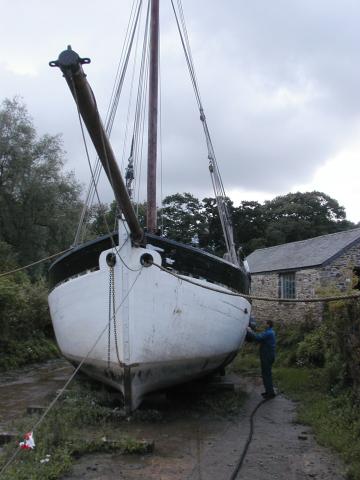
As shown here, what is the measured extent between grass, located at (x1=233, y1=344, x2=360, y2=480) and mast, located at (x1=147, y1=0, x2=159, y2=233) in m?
3.76

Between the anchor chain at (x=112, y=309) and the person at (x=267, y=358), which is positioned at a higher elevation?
the anchor chain at (x=112, y=309)

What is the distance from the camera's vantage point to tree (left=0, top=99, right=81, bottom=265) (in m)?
25.1

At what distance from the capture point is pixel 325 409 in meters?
7.34

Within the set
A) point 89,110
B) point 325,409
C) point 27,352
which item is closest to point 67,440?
point 89,110

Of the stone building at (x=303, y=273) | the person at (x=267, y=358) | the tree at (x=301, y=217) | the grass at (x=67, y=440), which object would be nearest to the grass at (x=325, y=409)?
the person at (x=267, y=358)

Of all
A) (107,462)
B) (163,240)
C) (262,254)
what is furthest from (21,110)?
(107,462)

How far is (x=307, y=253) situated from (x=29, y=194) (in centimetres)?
1469

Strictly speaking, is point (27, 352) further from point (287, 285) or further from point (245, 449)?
point (245, 449)

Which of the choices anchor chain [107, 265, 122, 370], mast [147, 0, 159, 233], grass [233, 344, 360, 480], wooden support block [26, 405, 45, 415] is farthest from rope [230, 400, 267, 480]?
mast [147, 0, 159, 233]

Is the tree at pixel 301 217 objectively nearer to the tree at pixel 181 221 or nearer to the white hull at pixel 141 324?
the tree at pixel 181 221

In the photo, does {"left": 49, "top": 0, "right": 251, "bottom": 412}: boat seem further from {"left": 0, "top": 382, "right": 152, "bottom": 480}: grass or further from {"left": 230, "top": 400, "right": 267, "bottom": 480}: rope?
{"left": 230, "top": 400, "right": 267, "bottom": 480}: rope

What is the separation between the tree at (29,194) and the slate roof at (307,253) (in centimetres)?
1064

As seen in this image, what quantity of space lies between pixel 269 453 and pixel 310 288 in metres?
10.7

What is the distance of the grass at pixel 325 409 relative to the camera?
5.55 m
